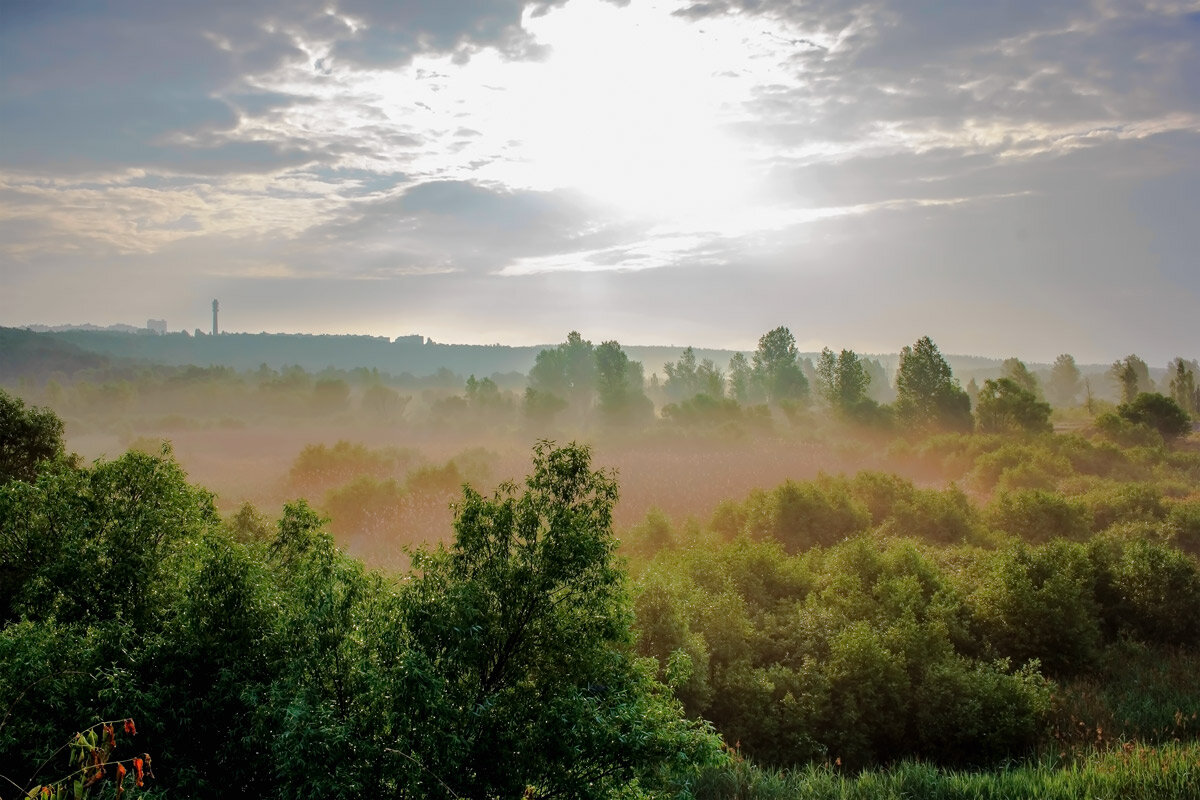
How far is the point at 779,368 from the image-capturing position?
375ft

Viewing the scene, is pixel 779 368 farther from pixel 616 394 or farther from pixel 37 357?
pixel 37 357

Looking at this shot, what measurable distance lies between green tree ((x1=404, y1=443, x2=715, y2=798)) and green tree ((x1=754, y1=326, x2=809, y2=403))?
336ft

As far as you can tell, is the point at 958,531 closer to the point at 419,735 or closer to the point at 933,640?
the point at 933,640

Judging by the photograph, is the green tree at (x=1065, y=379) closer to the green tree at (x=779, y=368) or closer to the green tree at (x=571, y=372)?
the green tree at (x=779, y=368)

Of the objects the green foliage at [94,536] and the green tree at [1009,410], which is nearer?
the green foliage at [94,536]

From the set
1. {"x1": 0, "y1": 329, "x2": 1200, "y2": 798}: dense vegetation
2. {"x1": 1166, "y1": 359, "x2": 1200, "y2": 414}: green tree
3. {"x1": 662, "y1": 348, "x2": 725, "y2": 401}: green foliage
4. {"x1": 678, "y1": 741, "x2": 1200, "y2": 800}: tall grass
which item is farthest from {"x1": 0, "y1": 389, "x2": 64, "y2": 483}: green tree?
{"x1": 1166, "y1": 359, "x2": 1200, "y2": 414}: green tree

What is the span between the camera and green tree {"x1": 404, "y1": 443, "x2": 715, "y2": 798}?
1062 cm

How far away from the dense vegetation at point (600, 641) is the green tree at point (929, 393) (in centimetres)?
2835

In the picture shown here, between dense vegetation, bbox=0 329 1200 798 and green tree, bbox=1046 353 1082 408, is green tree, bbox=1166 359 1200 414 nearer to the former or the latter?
dense vegetation, bbox=0 329 1200 798

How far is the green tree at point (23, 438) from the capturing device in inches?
829

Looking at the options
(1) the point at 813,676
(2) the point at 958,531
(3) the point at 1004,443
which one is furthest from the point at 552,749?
(3) the point at 1004,443

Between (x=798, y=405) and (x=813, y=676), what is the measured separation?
261 feet

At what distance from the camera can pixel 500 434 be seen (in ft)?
323

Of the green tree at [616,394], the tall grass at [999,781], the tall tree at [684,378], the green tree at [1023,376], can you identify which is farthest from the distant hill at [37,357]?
the green tree at [1023,376]
